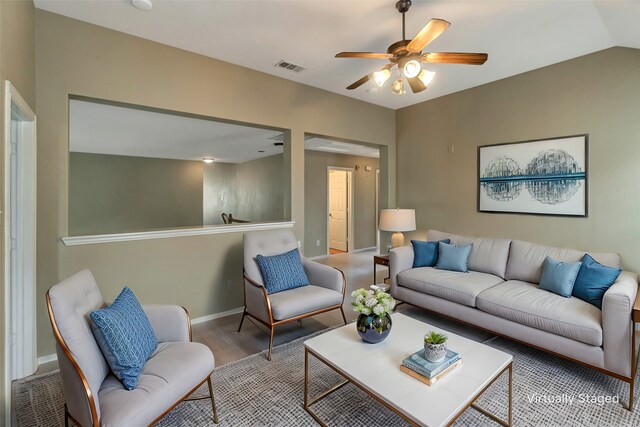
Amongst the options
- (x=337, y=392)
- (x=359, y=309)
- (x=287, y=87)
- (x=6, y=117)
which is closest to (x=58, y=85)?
(x=6, y=117)

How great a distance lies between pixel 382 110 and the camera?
195 inches

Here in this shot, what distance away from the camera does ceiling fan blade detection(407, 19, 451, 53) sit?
6.11 feet

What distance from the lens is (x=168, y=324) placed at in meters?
1.99

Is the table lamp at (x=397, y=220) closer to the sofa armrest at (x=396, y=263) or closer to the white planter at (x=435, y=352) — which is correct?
the sofa armrest at (x=396, y=263)

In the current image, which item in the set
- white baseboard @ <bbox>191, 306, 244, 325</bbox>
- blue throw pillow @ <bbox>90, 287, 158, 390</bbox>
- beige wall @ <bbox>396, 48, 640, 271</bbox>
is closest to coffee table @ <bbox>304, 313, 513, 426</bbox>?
blue throw pillow @ <bbox>90, 287, 158, 390</bbox>

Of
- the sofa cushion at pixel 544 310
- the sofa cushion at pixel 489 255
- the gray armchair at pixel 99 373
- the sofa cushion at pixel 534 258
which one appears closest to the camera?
the gray armchair at pixel 99 373

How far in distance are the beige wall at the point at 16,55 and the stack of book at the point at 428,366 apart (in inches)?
84.8

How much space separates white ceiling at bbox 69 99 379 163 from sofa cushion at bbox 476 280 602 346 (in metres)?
3.16

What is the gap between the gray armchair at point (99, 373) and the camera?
1344mm

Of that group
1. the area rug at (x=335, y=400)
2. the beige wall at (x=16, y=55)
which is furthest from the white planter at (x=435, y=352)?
the beige wall at (x=16, y=55)

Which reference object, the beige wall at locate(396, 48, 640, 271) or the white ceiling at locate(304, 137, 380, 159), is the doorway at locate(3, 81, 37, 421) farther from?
the beige wall at locate(396, 48, 640, 271)

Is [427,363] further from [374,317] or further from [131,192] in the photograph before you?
[131,192]

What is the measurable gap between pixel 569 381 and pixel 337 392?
1.67 metres

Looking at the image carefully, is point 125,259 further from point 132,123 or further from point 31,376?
point 132,123
